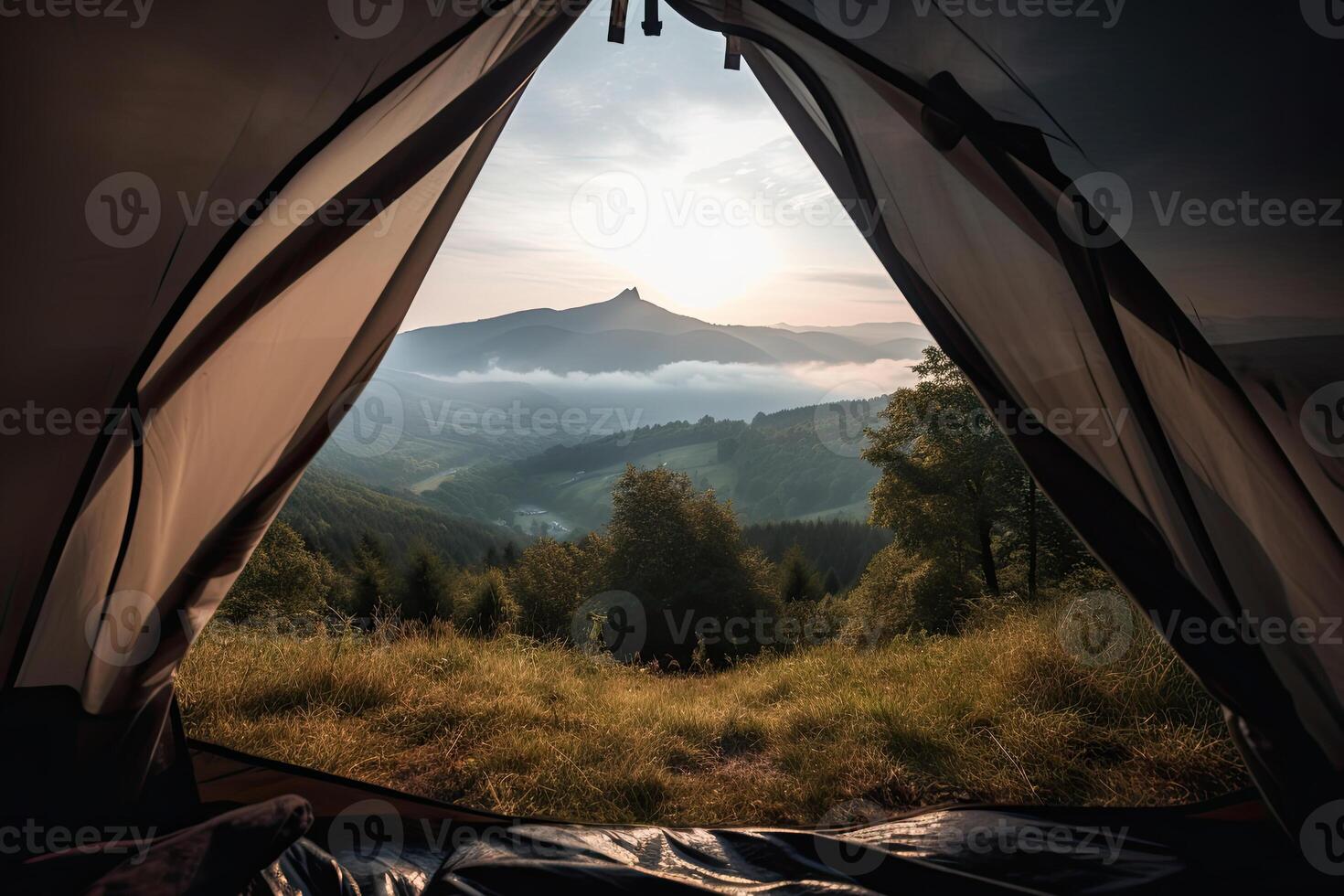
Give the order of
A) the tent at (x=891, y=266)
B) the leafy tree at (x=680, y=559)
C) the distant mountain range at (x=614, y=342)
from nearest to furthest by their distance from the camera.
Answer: the tent at (x=891, y=266) < the leafy tree at (x=680, y=559) < the distant mountain range at (x=614, y=342)

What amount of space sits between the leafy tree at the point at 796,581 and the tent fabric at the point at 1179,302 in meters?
20.0

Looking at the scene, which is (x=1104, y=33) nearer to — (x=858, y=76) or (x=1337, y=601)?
(x=858, y=76)

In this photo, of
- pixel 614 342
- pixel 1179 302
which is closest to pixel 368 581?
pixel 1179 302

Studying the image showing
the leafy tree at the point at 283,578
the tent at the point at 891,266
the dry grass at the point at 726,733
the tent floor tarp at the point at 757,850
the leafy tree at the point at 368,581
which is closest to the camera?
the tent at the point at 891,266

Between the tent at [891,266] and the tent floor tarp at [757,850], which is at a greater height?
the tent at [891,266]

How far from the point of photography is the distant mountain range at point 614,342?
14875cm

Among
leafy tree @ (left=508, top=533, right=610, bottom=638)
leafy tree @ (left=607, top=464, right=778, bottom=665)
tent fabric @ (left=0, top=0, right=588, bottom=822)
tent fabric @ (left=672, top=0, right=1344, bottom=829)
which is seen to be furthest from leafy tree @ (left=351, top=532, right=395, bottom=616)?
tent fabric @ (left=672, top=0, right=1344, bottom=829)

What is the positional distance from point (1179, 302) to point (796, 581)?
21.8 m

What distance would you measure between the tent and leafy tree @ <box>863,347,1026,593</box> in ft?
32.2

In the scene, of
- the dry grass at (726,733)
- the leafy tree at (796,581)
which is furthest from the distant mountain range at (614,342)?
the dry grass at (726,733)

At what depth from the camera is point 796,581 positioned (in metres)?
22.6

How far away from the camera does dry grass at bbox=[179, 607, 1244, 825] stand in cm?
249

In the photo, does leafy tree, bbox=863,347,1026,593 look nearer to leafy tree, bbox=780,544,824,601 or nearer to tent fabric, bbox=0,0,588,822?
leafy tree, bbox=780,544,824,601

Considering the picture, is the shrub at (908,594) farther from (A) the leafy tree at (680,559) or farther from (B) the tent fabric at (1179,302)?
(B) the tent fabric at (1179,302)
